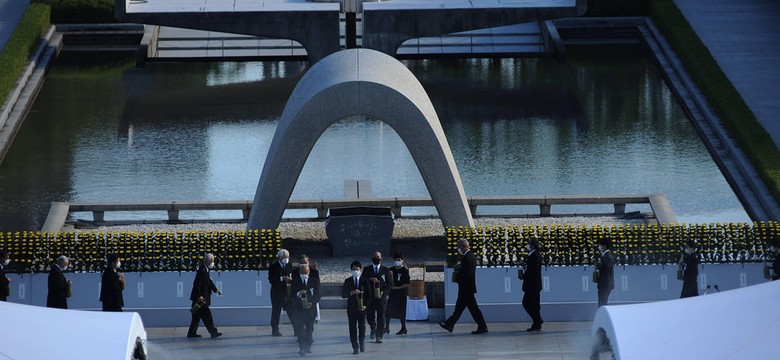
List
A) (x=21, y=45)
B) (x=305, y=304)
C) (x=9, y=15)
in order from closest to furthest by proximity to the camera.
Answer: (x=305, y=304) < (x=21, y=45) < (x=9, y=15)

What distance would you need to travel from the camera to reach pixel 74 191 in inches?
1537

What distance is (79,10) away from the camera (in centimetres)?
5284

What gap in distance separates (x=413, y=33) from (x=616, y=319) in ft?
94.0

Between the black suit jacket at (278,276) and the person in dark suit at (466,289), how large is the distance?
278 cm

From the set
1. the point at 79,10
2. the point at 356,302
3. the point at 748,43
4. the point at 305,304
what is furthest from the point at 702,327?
the point at 79,10

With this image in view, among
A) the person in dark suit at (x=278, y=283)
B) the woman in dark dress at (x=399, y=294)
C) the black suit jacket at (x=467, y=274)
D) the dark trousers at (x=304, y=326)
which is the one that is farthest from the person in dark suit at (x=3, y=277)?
the black suit jacket at (x=467, y=274)

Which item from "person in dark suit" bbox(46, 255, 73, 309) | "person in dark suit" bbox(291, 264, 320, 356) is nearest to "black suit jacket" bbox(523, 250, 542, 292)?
"person in dark suit" bbox(291, 264, 320, 356)

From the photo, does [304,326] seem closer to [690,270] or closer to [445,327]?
[445,327]

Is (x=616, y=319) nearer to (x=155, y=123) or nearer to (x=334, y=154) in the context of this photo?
(x=334, y=154)

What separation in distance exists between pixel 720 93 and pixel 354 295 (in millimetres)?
19722

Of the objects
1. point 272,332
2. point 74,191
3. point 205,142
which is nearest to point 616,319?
point 272,332

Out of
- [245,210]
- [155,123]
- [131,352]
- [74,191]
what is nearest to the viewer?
[131,352]

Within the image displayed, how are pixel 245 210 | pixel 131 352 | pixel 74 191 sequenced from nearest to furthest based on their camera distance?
pixel 131 352, pixel 245 210, pixel 74 191

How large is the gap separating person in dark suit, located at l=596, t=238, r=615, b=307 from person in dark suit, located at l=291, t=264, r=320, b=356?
4724mm
